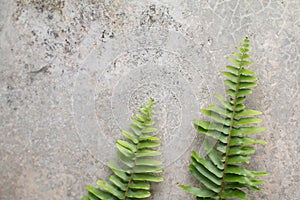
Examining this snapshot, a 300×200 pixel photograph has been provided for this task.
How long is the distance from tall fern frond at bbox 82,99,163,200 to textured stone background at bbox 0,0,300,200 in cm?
7

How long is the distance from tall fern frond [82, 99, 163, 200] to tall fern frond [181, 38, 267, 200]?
0.46 feet

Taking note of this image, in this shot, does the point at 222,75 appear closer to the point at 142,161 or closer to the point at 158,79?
the point at 158,79

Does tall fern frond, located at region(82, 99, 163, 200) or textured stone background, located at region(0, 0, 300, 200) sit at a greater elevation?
textured stone background, located at region(0, 0, 300, 200)

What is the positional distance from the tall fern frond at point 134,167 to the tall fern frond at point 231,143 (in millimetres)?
140

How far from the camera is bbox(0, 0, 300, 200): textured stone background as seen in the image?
2.06 m

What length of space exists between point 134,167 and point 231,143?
358 mm

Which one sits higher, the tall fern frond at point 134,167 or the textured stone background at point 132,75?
the textured stone background at point 132,75

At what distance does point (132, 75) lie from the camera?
2076 millimetres

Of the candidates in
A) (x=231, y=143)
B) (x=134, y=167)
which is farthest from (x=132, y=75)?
(x=231, y=143)

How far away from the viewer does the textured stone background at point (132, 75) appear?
2057mm

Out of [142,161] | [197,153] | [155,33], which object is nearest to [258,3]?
[155,33]

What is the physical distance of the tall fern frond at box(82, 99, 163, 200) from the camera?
6.49 ft

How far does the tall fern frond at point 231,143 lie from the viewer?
6.46ft

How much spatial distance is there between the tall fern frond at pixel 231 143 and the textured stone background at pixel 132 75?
0.26 ft
